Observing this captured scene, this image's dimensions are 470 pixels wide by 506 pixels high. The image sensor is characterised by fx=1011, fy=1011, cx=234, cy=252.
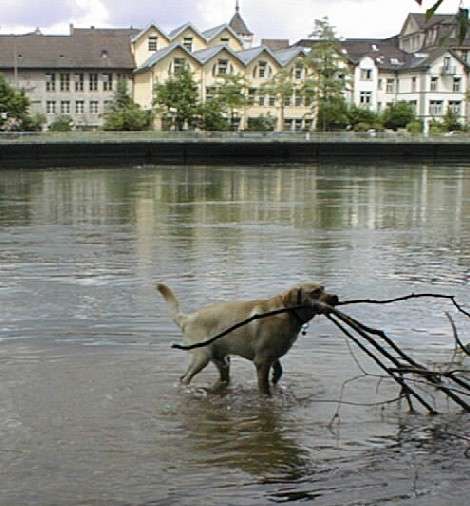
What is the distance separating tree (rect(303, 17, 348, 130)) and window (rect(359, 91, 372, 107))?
18630mm

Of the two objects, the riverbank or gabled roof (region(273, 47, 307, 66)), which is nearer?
the riverbank

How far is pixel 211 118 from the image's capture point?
328 ft

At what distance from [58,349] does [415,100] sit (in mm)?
117758

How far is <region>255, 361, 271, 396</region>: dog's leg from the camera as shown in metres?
8.11

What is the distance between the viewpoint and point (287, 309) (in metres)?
7.62

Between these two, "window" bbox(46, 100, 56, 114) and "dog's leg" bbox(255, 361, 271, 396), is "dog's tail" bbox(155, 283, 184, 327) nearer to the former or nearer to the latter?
"dog's leg" bbox(255, 361, 271, 396)

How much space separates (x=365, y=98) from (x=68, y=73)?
1424 inches

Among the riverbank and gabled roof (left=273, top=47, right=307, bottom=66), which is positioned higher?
gabled roof (left=273, top=47, right=307, bottom=66)

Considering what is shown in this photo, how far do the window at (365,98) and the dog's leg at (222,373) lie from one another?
382 ft

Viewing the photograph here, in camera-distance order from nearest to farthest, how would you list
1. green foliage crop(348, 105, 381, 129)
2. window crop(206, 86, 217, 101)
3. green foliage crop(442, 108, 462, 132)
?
green foliage crop(348, 105, 381, 129) → green foliage crop(442, 108, 462, 132) → window crop(206, 86, 217, 101)

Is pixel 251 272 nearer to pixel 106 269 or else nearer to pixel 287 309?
pixel 106 269

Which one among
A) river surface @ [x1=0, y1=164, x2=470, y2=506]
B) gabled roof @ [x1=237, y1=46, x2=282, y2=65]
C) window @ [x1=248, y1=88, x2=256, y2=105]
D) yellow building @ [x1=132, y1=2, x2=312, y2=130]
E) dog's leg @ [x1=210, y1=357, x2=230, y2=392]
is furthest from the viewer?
gabled roof @ [x1=237, y1=46, x2=282, y2=65]

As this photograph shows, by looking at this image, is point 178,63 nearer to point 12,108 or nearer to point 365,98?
point 12,108

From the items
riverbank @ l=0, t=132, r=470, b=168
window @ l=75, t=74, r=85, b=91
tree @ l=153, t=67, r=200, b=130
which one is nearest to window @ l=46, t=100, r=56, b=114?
window @ l=75, t=74, r=85, b=91
